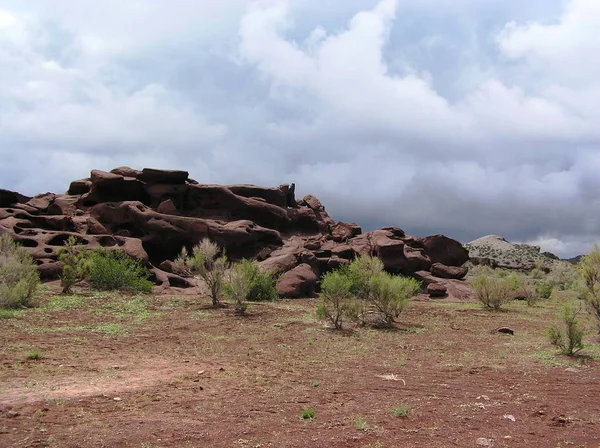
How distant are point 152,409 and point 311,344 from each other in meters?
7.02

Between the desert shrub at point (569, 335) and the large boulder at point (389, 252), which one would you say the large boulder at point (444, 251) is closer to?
the large boulder at point (389, 252)

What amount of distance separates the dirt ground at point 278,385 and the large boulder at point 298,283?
10938mm

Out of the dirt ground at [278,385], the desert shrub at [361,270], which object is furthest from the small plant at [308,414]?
the desert shrub at [361,270]

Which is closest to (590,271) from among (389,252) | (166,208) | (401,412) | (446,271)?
(401,412)

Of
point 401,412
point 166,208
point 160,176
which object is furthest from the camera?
point 160,176

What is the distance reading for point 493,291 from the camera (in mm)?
26578

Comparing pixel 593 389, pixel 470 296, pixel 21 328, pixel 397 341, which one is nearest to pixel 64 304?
pixel 21 328

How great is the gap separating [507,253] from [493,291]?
5830cm

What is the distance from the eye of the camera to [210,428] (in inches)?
280

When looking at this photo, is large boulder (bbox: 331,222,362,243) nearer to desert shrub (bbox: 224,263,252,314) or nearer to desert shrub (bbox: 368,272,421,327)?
desert shrub (bbox: 224,263,252,314)

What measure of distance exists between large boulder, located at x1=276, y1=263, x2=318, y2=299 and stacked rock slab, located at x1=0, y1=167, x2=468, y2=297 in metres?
0.06

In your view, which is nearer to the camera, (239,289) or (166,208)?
(239,289)

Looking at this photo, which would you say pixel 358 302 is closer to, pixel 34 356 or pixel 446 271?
pixel 34 356

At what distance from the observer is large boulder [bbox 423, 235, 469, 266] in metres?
45.2
